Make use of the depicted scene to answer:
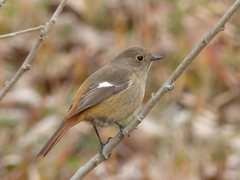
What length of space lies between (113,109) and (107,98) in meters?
0.12

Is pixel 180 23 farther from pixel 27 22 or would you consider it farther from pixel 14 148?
pixel 14 148

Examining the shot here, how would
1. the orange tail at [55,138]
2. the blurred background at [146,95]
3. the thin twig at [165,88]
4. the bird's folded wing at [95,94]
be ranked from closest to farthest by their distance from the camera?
the thin twig at [165,88] < the orange tail at [55,138] < the bird's folded wing at [95,94] < the blurred background at [146,95]

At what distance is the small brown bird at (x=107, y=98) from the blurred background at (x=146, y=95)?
1261 millimetres

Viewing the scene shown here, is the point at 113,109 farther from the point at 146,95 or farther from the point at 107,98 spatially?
the point at 146,95

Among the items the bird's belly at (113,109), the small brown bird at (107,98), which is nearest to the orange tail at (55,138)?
the small brown bird at (107,98)

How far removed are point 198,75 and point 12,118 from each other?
2532 millimetres

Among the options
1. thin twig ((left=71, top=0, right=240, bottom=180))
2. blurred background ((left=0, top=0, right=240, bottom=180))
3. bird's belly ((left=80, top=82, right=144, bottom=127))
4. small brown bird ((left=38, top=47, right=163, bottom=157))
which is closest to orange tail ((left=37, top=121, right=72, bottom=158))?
small brown bird ((left=38, top=47, right=163, bottom=157))

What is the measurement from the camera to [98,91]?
404 cm

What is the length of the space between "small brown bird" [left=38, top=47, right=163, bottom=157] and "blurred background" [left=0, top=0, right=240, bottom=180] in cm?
126

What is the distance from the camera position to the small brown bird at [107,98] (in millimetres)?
3793

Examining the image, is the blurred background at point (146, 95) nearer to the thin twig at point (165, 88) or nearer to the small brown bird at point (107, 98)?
the small brown bird at point (107, 98)

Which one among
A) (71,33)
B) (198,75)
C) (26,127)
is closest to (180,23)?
(198,75)

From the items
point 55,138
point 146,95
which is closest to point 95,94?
point 55,138

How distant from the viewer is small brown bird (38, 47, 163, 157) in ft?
12.4
